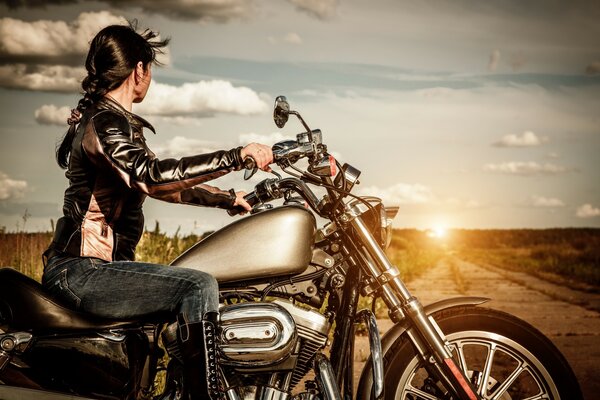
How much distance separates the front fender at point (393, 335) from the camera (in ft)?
9.82

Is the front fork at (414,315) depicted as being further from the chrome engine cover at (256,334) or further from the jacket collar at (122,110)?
the jacket collar at (122,110)

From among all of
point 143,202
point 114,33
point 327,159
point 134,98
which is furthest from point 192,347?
point 114,33

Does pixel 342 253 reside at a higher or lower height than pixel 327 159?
lower

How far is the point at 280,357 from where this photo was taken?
110 inches

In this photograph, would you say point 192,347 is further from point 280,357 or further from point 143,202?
point 143,202

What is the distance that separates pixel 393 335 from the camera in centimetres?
306

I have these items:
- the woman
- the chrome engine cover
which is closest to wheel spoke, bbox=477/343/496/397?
the chrome engine cover

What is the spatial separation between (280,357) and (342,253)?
0.57 m

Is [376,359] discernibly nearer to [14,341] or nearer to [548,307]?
[14,341]

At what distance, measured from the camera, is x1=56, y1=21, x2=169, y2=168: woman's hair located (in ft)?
10.1

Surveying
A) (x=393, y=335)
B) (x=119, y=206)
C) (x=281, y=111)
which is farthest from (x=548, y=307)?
(x=119, y=206)

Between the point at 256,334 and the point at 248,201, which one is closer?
the point at 256,334

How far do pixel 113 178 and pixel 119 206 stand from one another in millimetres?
129

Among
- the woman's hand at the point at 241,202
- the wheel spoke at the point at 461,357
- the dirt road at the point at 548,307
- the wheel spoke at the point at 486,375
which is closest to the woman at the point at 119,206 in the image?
the woman's hand at the point at 241,202
